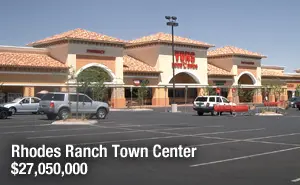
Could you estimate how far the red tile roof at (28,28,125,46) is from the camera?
2085 inches

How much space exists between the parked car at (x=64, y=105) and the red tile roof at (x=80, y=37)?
23.9 meters

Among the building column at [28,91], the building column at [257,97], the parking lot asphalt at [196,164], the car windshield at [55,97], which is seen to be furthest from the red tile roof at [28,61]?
the building column at [257,97]

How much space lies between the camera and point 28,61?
4925 cm

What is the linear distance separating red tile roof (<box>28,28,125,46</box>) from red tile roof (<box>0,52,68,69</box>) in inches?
118

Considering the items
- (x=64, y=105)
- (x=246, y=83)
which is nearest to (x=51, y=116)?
(x=64, y=105)

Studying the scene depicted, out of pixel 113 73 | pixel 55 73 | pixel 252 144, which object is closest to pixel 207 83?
pixel 113 73

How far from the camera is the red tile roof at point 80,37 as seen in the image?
52950 millimetres

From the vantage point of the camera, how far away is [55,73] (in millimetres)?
50281

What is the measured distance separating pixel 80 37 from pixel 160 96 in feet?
51.7

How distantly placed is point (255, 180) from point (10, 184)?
498cm

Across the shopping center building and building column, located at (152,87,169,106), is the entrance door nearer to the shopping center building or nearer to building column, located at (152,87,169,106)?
the shopping center building

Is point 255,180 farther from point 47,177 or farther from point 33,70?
point 33,70

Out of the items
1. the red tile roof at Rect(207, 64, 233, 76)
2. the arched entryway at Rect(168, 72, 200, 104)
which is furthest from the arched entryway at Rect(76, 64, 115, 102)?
the red tile roof at Rect(207, 64, 233, 76)

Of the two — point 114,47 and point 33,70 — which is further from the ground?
point 114,47
